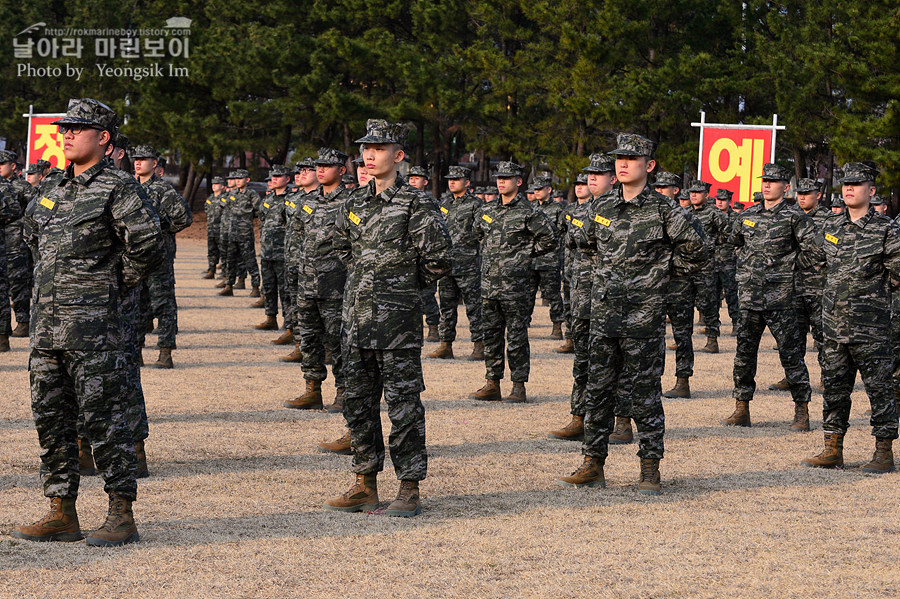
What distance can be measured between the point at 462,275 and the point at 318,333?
15.7ft

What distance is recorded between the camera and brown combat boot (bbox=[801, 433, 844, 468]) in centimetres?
864

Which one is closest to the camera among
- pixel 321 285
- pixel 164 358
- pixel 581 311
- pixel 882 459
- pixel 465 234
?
pixel 882 459

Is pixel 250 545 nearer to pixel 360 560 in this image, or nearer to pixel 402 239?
pixel 360 560

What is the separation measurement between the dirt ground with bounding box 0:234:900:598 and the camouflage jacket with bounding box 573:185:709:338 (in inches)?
49.1

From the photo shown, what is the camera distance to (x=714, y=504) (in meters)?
7.34

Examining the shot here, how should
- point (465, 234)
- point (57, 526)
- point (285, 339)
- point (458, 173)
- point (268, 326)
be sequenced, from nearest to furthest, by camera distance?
point (57, 526) < point (458, 173) < point (465, 234) < point (285, 339) < point (268, 326)

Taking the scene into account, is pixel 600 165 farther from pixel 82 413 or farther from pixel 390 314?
pixel 82 413

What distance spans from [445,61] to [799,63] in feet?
36.1

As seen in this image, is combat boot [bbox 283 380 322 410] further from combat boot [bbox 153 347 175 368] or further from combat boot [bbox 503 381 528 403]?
combat boot [bbox 153 347 175 368]

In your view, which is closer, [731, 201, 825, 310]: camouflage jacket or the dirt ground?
the dirt ground

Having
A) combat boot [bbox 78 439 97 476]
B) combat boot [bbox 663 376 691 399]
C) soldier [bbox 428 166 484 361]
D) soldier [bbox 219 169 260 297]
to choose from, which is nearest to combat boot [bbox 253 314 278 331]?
soldier [bbox 428 166 484 361]

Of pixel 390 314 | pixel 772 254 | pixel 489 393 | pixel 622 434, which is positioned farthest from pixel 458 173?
pixel 390 314

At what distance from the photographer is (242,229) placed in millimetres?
20781

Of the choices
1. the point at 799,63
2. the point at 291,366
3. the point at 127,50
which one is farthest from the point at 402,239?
the point at 127,50
